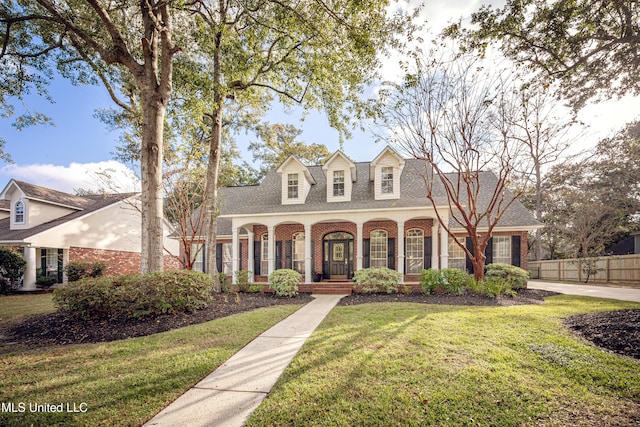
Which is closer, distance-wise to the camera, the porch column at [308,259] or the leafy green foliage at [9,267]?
the porch column at [308,259]

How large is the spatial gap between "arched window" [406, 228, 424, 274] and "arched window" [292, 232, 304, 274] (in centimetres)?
527

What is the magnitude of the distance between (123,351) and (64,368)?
76 centimetres

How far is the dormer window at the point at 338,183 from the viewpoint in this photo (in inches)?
582

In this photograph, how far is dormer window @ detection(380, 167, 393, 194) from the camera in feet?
46.6

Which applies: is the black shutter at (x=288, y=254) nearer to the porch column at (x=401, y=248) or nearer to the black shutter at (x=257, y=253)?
the black shutter at (x=257, y=253)

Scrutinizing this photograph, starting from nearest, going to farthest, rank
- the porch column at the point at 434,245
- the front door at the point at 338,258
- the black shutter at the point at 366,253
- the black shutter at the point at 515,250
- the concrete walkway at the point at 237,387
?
the concrete walkway at the point at 237,387
the porch column at the point at 434,245
the black shutter at the point at 515,250
the black shutter at the point at 366,253
the front door at the point at 338,258

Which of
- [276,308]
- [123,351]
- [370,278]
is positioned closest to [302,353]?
[123,351]

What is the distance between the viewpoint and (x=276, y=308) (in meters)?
8.61

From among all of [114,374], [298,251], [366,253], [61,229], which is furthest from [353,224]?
[61,229]

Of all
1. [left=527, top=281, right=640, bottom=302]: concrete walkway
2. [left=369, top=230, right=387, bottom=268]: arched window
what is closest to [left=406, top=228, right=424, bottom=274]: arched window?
[left=369, top=230, right=387, bottom=268]: arched window

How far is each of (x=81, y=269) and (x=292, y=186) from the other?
40.0ft

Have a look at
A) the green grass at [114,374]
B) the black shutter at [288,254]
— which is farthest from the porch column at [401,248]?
the green grass at [114,374]

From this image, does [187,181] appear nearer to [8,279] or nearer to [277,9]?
[277,9]

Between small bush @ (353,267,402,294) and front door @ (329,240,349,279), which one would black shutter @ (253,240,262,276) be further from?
small bush @ (353,267,402,294)
